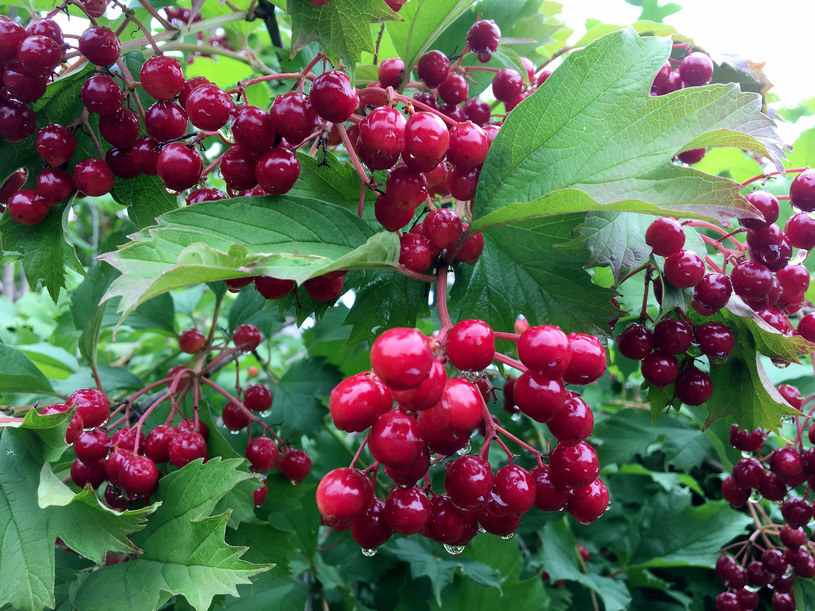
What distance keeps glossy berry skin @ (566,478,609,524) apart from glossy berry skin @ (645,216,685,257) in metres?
0.38

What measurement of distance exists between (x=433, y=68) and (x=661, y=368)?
69cm

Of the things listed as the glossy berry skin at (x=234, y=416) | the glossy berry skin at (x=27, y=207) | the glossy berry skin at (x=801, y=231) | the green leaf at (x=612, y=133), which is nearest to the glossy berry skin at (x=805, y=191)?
the glossy berry skin at (x=801, y=231)

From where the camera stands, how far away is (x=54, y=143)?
1.03m

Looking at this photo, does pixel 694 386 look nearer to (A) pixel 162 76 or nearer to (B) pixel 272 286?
(B) pixel 272 286

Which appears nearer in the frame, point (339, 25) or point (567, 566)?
point (339, 25)

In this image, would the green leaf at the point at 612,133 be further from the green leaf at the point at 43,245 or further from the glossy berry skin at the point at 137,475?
the green leaf at the point at 43,245

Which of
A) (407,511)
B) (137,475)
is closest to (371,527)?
(407,511)

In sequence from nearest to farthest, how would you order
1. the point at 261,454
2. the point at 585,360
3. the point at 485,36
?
the point at 585,360
the point at 485,36
the point at 261,454

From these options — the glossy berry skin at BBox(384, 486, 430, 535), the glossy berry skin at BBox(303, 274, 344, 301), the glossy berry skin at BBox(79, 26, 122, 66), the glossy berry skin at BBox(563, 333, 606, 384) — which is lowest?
the glossy berry skin at BBox(384, 486, 430, 535)

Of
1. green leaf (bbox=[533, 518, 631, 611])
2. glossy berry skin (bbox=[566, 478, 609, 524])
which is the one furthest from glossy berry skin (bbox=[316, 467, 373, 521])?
green leaf (bbox=[533, 518, 631, 611])

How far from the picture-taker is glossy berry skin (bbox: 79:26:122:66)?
3.15ft

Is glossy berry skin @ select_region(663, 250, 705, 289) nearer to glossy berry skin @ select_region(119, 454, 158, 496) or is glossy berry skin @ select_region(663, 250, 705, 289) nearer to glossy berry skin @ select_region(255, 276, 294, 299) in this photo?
glossy berry skin @ select_region(255, 276, 294, 299)

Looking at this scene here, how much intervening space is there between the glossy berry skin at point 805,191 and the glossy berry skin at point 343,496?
860 mm

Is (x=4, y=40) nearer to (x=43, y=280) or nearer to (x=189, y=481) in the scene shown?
(x=43, y=280)
